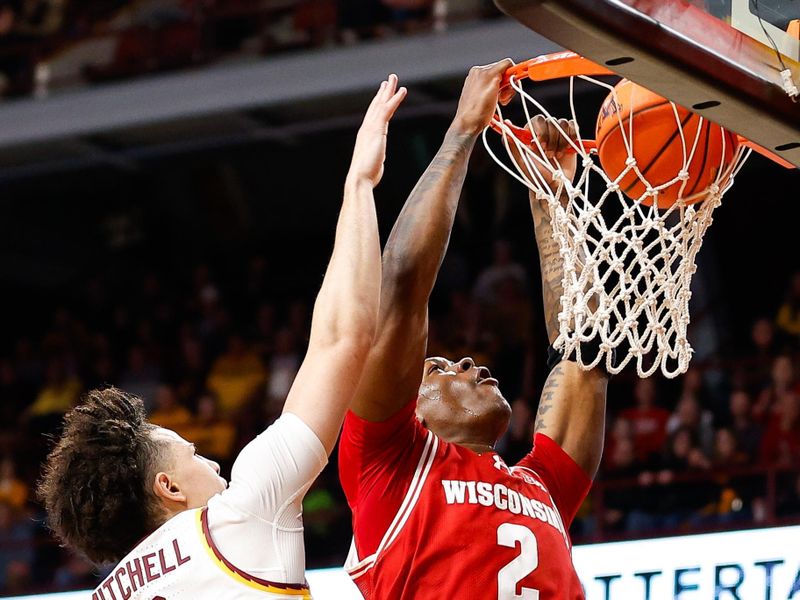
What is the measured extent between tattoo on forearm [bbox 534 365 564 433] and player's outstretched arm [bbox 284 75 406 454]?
1122mm

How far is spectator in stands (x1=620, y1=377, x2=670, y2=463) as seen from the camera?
7715mm

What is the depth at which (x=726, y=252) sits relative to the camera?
1009cm

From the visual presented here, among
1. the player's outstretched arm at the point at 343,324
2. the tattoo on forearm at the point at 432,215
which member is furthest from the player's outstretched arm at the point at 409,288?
the player's outstretched arm at the point at 343,324

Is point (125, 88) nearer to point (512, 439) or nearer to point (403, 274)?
point (512, 439)

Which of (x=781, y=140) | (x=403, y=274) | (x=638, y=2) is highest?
(x=638, y=2)

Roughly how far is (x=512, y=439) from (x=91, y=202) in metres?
6.74

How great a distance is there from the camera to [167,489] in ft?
8.15

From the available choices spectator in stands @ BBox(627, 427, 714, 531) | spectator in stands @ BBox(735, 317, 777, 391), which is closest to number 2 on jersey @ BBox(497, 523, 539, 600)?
spectator in stands @ BBox(627, 427, 714, 531)

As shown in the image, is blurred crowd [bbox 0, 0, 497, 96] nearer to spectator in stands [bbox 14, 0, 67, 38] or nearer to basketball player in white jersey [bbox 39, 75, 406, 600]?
spectator in stands [bbox 14, 0, 67, 38]

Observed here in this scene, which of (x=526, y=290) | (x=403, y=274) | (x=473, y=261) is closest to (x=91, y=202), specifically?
(x=473, y=261)

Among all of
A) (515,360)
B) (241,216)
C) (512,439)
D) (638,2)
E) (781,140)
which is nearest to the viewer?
(638,2)

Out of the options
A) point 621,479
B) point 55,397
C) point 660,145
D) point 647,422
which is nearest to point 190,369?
point 55,397

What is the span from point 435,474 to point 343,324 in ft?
2.54

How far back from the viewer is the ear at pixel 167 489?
8.11 feet
